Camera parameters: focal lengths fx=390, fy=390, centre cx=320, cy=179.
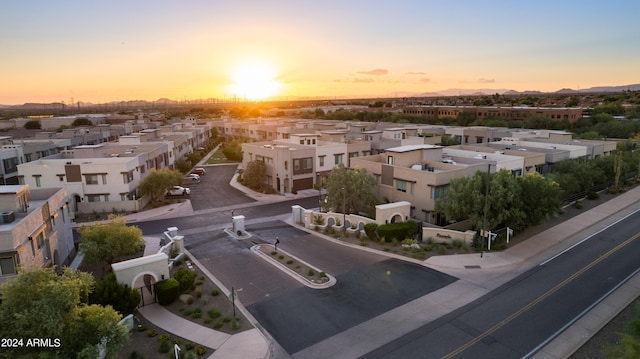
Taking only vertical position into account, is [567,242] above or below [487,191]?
below

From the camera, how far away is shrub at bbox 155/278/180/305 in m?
24.8

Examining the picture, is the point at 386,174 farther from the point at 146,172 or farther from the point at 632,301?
the point at 146,172

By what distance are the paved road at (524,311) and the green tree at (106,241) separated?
19.6 meters

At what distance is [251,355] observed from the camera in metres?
19.6

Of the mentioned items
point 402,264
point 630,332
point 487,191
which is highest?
point 487,191

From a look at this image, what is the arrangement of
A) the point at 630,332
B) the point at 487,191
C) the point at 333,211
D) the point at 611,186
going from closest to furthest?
the point at 630,332
the point at 487,191
the point at 333,211
the point at 611,186

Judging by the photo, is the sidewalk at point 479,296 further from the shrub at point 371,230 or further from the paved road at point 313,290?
the shrub at point 371,230

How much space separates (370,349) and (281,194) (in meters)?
38.5

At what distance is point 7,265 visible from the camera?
74.2ft

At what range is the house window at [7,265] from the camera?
22.5m

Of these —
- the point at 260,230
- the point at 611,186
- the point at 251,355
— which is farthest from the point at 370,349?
the point at 611,186

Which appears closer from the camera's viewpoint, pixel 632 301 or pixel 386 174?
pixel 632 301

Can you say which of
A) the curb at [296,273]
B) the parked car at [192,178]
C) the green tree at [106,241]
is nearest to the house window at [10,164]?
the parked car at [192,178]

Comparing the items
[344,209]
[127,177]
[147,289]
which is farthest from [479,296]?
[127,177]
